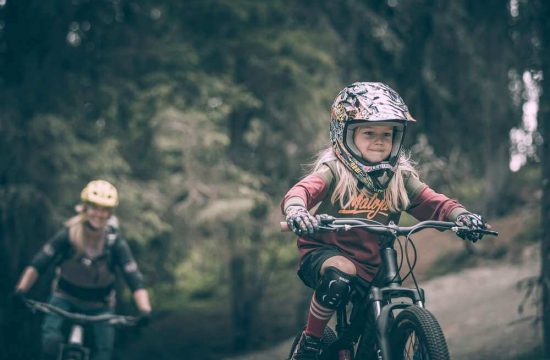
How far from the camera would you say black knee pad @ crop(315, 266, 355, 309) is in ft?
14.4

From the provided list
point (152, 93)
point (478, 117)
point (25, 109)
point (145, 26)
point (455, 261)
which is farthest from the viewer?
point (455, 261)

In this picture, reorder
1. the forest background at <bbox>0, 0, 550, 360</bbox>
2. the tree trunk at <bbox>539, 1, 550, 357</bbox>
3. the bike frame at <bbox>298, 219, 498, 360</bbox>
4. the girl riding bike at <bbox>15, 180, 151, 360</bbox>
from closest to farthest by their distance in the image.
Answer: the bike frame at <bbox>298, 219, 498, 360</bbox>
the girl riding bike at <bbox>15, 180, 151, 360</bbox>
the tree trunk at <bbox>539, 1, 550, 357</bbox>
the forest background at <bbox>0, 0, 550, 360</bbox>

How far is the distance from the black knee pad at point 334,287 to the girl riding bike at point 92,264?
2.69 m

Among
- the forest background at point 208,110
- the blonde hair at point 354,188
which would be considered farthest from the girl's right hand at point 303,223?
the forest background at point 208,110

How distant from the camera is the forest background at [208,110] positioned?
1039 cm

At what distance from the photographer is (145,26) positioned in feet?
39.2

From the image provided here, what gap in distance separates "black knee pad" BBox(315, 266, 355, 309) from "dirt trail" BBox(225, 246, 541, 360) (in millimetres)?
3410

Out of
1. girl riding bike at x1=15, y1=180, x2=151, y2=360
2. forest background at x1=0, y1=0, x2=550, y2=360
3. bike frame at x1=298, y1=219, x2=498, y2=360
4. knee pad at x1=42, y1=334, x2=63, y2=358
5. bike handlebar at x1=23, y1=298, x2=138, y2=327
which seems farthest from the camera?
forest background at x1=0, y1=0, x2=550, y2=360

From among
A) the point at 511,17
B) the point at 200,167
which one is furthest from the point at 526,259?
the point at 200,167

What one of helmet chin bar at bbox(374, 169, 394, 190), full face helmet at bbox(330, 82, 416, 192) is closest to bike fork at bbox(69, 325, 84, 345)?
full face helmet at bbox(330, 82, 416, 192)

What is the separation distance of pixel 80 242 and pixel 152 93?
4.86 m

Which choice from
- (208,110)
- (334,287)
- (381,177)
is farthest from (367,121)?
(208,110)

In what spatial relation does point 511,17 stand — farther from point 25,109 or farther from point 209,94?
point 25,109

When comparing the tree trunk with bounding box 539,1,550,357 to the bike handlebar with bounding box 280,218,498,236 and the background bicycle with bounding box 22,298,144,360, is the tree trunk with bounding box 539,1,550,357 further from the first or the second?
the background bicycle with bounding box 22,298,144,360
